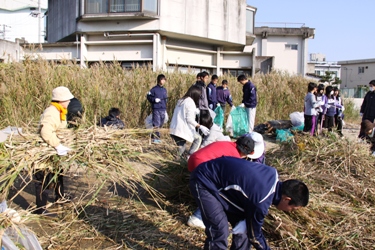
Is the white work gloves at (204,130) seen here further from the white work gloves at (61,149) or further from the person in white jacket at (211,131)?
the white work gloves at (61,149)

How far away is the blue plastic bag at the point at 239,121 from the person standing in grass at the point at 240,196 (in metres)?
6.40

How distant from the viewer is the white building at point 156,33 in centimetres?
1644

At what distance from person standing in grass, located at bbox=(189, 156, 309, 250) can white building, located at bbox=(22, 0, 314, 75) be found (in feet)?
39.8

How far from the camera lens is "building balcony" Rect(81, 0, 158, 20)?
16094 millimetres

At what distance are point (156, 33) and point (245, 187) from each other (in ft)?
49.4

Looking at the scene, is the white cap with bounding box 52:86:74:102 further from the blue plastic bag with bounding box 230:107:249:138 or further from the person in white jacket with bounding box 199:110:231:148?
the blue plastic bag with bounding box 230:107:249:138

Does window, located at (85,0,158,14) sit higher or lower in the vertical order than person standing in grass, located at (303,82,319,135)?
higher

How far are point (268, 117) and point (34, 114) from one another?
7721 mm

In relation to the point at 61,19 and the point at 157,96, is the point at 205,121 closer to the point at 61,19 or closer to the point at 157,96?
the point at 157,96

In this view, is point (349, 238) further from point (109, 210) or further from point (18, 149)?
point (18, 149)

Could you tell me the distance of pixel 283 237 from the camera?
343 cm

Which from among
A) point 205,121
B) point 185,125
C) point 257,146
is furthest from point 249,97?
point 257,146

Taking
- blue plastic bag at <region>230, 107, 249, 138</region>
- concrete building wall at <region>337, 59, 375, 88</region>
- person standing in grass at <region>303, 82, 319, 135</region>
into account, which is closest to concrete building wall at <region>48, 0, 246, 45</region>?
blue plastic bag at <region>230, 107, 249, 138</region>

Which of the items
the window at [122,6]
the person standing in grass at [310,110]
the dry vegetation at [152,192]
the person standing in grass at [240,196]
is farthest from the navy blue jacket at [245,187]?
the window at [122,6]
